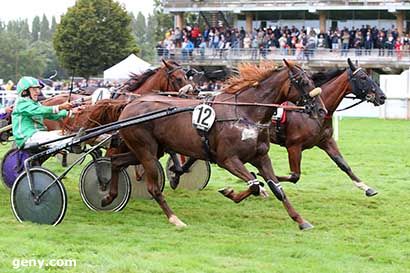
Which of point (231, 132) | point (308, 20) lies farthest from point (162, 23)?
point (231, 132)

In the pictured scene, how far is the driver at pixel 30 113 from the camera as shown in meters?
7.54

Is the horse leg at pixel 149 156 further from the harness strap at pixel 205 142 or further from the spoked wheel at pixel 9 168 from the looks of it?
the spoked wheel at pixel 9 168

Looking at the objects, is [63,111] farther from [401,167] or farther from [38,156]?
[401,167]

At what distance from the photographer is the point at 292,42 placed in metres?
35.5

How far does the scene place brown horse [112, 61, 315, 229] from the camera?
734cm

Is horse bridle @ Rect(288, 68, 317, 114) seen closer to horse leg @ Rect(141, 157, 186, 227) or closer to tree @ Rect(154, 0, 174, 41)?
horse leg @ Rect(141, 157, 186, 227)

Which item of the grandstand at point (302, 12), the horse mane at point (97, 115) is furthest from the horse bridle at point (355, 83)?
the grandstand at point (302, 12)

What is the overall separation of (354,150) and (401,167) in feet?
8.94

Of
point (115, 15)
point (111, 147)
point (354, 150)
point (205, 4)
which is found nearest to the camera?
point (111, 147)

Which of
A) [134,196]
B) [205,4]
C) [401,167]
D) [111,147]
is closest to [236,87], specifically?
[111,147]

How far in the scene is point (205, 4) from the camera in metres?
43.2

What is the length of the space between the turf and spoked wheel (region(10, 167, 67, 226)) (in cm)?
13

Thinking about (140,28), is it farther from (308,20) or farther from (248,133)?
(248,133)
